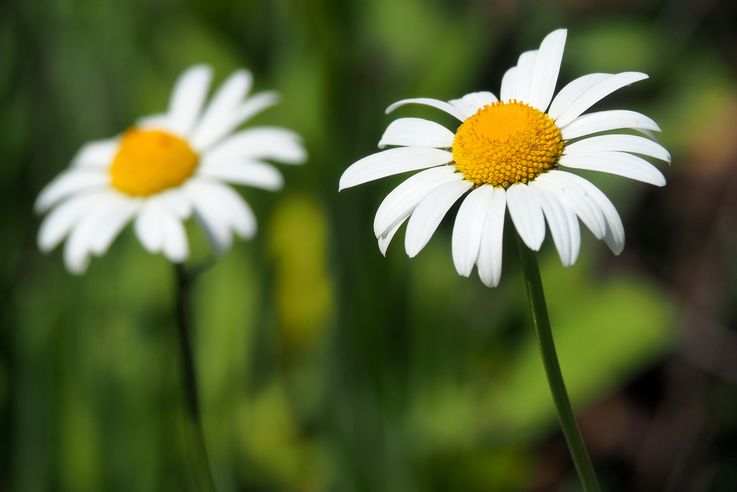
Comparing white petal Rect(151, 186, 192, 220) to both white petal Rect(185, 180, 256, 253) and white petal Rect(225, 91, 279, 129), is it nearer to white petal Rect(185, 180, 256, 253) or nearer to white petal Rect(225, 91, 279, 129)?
white petal Rect(185, 180, 256, 253)

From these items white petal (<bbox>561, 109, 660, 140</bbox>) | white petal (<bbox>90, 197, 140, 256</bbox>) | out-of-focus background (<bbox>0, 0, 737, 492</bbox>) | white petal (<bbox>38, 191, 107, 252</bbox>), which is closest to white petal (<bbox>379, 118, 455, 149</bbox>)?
white petal (<bbox>561, 109, 660, 140</bbox>)

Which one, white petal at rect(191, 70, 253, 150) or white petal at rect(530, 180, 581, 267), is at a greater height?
white petal at rect(191, 70, 253, 150)

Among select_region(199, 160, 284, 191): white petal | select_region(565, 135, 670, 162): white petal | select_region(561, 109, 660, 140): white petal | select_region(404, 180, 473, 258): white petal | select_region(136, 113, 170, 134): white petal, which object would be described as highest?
select_region(136, 113, 170, 134): white petal

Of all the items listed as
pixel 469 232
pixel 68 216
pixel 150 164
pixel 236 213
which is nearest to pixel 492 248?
pixel 469 232

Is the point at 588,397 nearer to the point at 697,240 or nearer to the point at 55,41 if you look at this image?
the point at 697,240

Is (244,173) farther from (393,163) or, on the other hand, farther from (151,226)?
(393,163)

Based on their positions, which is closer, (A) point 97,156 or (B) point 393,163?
(B) point 393,163
